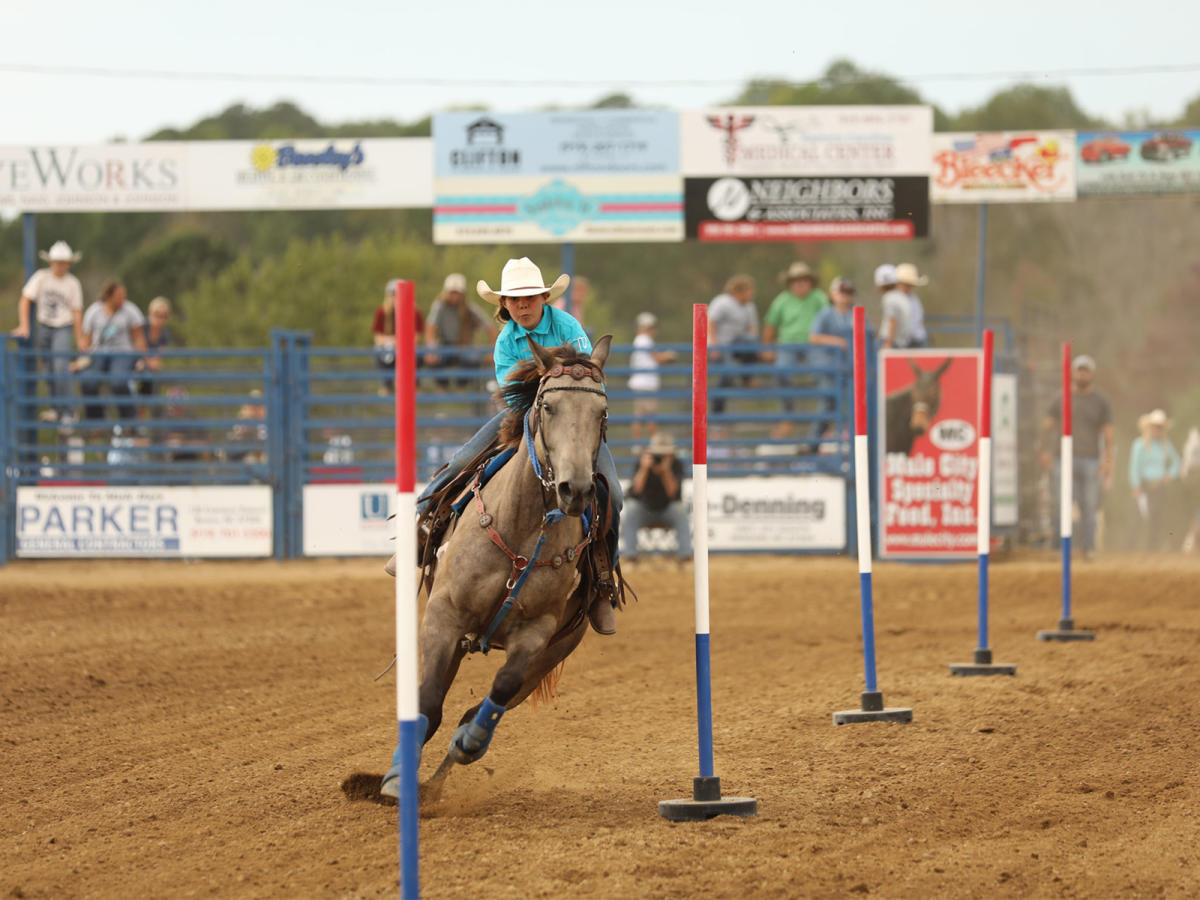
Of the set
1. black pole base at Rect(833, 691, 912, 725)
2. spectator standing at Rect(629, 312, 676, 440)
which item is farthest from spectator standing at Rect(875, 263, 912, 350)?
black pole base at Rect(833, 691, 912, 725)

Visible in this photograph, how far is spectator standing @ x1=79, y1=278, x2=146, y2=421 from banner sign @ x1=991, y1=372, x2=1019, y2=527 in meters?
11.2

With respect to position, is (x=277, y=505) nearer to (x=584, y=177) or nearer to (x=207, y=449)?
(x=207, y=449)

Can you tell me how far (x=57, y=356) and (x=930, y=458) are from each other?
1139 centimetres

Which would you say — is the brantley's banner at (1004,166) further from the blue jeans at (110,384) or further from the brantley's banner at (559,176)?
the blue jeans at (110,384)

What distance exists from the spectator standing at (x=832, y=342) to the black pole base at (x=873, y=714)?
10162mm

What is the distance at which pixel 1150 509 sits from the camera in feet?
73.7

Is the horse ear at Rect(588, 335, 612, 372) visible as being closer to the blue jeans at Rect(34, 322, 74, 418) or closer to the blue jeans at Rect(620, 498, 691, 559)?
the blue jeans at Rect(620, 498, 691, 559)

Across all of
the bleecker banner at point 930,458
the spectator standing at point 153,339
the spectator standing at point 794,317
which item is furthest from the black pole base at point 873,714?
the spectator standing at point 153,339

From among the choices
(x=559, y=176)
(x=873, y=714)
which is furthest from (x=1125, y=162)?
(x=873, y=714)

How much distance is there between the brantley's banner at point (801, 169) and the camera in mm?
19406

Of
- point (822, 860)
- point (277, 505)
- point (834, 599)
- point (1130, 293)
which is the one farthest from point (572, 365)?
point (1130, 293)

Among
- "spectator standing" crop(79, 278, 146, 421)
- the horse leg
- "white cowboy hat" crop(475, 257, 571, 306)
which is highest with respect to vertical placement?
"spectator standing" crop(79, 278, 146, 421)

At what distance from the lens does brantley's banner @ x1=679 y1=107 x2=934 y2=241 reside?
1941cm

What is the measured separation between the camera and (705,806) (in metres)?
6.19
